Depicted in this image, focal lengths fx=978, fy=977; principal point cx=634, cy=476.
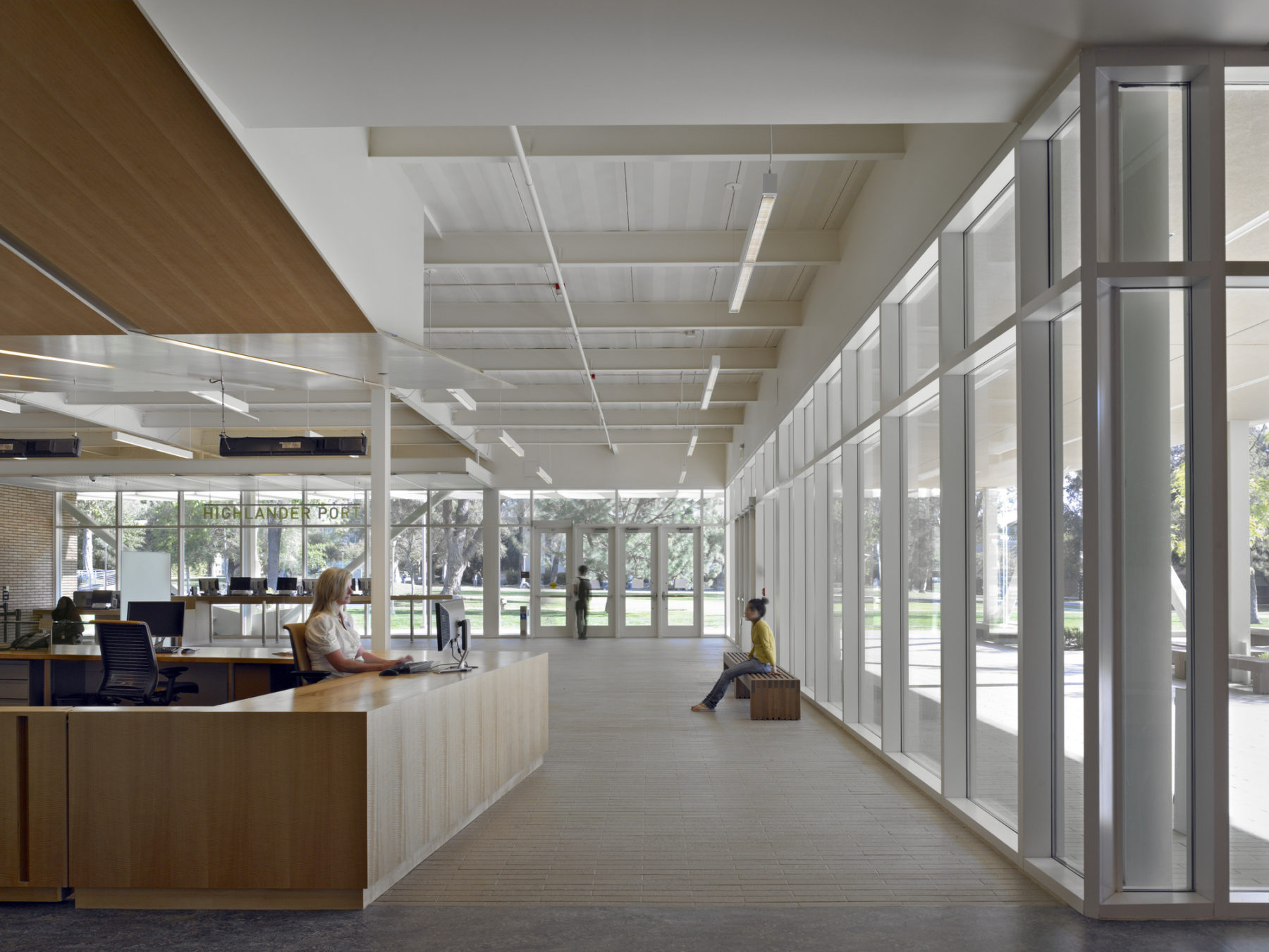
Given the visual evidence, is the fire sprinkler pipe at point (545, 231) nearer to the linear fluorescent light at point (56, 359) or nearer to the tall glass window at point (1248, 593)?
the tall glass window at point (1248, 593)

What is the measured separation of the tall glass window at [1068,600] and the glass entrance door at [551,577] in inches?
685

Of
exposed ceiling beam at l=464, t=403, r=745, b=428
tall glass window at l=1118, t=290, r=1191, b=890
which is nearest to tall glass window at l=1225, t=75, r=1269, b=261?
tall glass window at l=1118, t=290, r=1191, b=890

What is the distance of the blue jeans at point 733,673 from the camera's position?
10.1m

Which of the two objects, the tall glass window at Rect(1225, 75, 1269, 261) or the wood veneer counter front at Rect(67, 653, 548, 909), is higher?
the tall glass window at Rect(1225, 75, 1269, 261)

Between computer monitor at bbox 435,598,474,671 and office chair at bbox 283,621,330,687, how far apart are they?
33.4 inches

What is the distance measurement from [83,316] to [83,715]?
4.10 meters

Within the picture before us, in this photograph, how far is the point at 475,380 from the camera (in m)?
9.68

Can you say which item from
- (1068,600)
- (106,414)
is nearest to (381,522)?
(1068,600)

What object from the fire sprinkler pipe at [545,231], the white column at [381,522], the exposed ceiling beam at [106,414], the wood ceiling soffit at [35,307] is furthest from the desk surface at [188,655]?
the exposed ceiling beam at [106,414]

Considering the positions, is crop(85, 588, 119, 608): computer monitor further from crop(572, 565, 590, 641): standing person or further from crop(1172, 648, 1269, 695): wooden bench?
crop(1172, 648, 1269, 695): wooden bench

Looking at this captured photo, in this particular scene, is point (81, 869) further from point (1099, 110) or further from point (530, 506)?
point (530, 506)

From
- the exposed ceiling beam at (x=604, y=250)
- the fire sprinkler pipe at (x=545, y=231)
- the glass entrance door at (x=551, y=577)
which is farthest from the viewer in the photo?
the glass entrance door at (x=551, y=577)

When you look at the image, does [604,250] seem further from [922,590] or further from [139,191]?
[139,191]

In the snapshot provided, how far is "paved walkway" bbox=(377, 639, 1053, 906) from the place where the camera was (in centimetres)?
446
